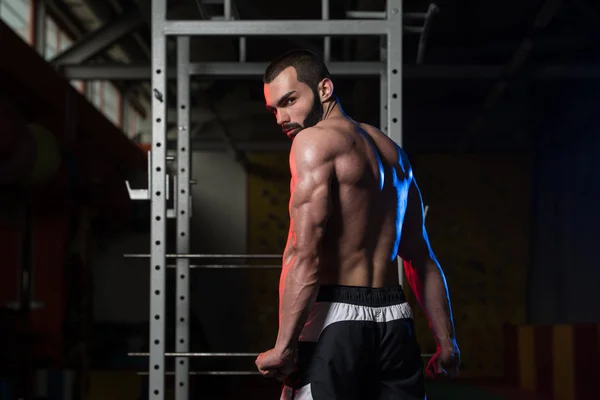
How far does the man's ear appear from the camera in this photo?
78.9 inches

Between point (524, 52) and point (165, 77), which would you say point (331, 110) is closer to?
point (165, 77)

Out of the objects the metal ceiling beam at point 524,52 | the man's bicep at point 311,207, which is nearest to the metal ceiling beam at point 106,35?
the metal ceiling beam at point 524,52

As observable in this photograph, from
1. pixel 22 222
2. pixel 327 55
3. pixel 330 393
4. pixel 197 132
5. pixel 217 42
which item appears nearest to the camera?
pixel 330 393

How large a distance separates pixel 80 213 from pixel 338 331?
463cm

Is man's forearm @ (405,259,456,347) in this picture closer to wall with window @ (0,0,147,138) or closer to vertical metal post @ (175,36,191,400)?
vertical metal post @ (175,36,191,400)

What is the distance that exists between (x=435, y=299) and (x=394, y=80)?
788 mm

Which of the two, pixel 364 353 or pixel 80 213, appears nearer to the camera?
pixel 364 353

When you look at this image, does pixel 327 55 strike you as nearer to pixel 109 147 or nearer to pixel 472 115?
pixel 109 147

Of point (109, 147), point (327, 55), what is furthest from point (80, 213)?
point (327, 55)

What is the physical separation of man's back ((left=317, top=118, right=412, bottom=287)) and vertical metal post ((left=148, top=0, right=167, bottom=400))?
81 cm

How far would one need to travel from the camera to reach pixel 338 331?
182 centimetres

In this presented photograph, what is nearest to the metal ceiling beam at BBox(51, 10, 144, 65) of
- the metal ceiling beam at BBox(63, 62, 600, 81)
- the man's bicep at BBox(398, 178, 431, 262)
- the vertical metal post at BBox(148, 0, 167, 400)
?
the metal ceiling beam at BBox(63, 62, 600, 81)

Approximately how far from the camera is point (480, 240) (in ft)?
26.3

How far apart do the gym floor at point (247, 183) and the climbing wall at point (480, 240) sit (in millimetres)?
17
